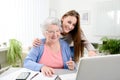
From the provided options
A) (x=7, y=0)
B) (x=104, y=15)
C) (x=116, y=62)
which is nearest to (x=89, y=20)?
(x=104, y=15)

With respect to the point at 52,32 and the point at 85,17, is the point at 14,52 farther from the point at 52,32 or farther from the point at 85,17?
the point at 52,32

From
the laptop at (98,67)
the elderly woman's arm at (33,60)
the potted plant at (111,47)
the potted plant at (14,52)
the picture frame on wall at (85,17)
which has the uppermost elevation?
the picture frame on wall at (85,17)

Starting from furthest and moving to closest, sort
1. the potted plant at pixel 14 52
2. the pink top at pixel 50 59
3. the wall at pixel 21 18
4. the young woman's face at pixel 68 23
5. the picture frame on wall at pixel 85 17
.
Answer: the picture frame on wall at pixel 85 17 → the wall at pixel 21 18 → the potted plant at pixel 14 52 → the young woman's face at pixel 68 23 → the pink top at pixel 50 59

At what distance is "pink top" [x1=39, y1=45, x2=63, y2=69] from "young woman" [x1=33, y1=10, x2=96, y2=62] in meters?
0.19

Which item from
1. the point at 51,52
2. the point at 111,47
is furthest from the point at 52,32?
the point at 111,47

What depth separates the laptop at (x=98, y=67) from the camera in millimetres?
964

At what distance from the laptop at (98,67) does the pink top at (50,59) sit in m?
0.58

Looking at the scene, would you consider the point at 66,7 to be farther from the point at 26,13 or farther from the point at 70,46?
the point at 70,46

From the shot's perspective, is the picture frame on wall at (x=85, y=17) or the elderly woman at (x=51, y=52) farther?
the picture frame on wall at (x=85, y=17)

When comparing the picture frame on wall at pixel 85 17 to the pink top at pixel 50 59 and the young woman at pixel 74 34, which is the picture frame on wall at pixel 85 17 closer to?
the young woman at pixel 74 34

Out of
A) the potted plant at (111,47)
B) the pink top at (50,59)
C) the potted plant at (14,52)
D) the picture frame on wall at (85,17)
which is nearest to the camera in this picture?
the pink top at (50,59)

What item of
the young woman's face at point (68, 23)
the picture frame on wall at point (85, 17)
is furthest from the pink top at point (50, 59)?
the picture frame on wall at point (85, 17)

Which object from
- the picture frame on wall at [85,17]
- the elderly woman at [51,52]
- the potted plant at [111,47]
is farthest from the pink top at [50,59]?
the picture frame on wall at [85,17]

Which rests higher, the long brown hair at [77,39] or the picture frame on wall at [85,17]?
the picture frame on wall at [85,17]
